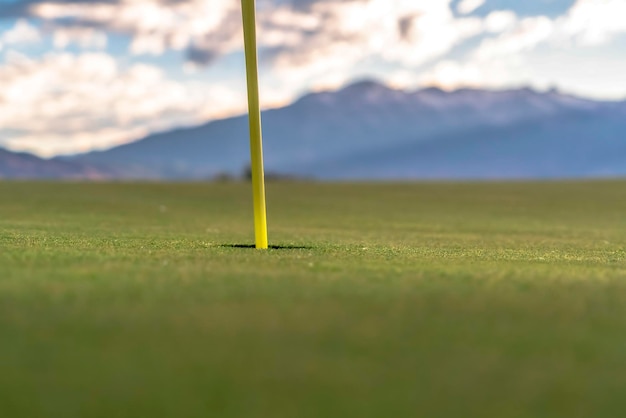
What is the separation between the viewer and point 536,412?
5781 mm

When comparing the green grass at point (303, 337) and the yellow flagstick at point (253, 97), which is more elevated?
the yellow flagstick at point (253, 97)

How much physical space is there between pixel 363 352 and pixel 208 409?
1.72 meters

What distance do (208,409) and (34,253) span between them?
8.64 meters

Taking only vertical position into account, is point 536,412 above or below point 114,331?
below

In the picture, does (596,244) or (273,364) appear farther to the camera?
(596,244)

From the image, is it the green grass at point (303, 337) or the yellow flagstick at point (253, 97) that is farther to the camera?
the yellow flagstick at point (253, 97)

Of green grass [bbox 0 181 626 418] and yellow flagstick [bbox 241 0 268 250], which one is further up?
yellow flagstick [bbox 241 0 268 250]

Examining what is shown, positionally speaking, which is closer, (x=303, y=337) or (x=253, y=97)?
(x=303, y=337)

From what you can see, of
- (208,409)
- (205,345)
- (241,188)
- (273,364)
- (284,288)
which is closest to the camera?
(208,409)

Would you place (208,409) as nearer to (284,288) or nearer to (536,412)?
(536,412)

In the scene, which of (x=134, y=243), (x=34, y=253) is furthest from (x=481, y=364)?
(x=134, y=243)

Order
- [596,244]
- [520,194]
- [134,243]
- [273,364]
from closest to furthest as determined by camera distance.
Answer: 1. [273,364]
2. [134,243]
3. [596,244]
4. [520,194]

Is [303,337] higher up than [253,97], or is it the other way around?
[253,97]

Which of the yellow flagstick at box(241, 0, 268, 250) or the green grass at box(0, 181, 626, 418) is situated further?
the yellow flagstick at box(241, 0, 268, 250)
